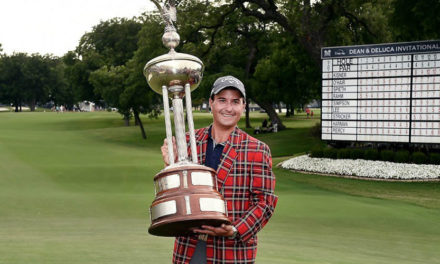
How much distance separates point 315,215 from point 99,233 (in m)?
4.97

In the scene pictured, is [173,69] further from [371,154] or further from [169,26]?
[371,154]

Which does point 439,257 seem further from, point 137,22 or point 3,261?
point 137,22

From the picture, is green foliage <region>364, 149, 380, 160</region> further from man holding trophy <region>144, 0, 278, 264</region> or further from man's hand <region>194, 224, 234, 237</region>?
man's hand <region>194, 224, 234, 237</region>

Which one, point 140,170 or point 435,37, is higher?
point 435,37

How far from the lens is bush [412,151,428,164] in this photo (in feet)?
59.8

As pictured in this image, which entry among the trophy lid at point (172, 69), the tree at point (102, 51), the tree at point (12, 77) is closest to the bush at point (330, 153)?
the trophy lid at point (172, 69)

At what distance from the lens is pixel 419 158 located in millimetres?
18297

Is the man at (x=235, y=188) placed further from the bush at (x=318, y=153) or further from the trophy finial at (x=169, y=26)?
the bush at (x=318, y=153)

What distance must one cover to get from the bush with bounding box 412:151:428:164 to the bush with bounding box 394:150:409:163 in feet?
0.84

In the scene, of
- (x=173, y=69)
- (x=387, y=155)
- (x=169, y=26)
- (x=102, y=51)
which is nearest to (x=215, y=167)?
(x=173, y=69)

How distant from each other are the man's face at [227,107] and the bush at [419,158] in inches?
658

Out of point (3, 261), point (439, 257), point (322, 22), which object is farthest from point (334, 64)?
point (3, 261)

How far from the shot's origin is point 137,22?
5453 cm

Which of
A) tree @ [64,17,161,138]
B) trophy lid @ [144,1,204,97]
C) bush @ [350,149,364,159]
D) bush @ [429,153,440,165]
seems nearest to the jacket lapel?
trophy lid @ [144,1,204,97]
